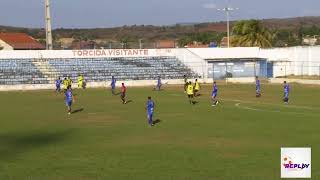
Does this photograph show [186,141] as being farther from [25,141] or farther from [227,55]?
[227,55]

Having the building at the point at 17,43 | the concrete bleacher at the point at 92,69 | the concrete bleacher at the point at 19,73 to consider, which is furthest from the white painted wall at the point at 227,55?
the building at the point at 17,43

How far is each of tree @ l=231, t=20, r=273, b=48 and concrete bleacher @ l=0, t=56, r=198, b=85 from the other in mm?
20824

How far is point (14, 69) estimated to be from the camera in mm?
67938

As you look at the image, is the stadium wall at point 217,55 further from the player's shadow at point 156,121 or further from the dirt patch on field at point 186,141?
the dirt patch on field at point 186,141

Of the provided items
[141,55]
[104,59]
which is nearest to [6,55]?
[104,59]

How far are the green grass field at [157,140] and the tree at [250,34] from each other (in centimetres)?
5439

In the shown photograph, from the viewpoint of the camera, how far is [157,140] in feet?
80.3

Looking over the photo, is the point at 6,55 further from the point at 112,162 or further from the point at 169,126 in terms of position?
Answer: the point at 112,162

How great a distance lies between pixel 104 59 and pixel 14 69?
12.4 m

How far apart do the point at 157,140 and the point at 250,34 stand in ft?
242

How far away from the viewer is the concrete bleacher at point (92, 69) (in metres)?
67.1

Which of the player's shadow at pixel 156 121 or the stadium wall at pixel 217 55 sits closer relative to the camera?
the player's shadow at pixel 156 121

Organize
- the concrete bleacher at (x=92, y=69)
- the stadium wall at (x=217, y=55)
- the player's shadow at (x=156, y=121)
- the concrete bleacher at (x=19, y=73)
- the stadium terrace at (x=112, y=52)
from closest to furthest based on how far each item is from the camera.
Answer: the player's shadow at (x=156, y=121) → the concrete bleacher at (x=19, y=73) → the concrete bleacher at (x=92, y=69) → the stadium wall at (x=217, y=55) → the stadium terrace at (x=112, y=52)

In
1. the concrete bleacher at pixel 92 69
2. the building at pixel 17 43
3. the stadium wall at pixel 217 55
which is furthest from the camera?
the building at pixel 17 43
